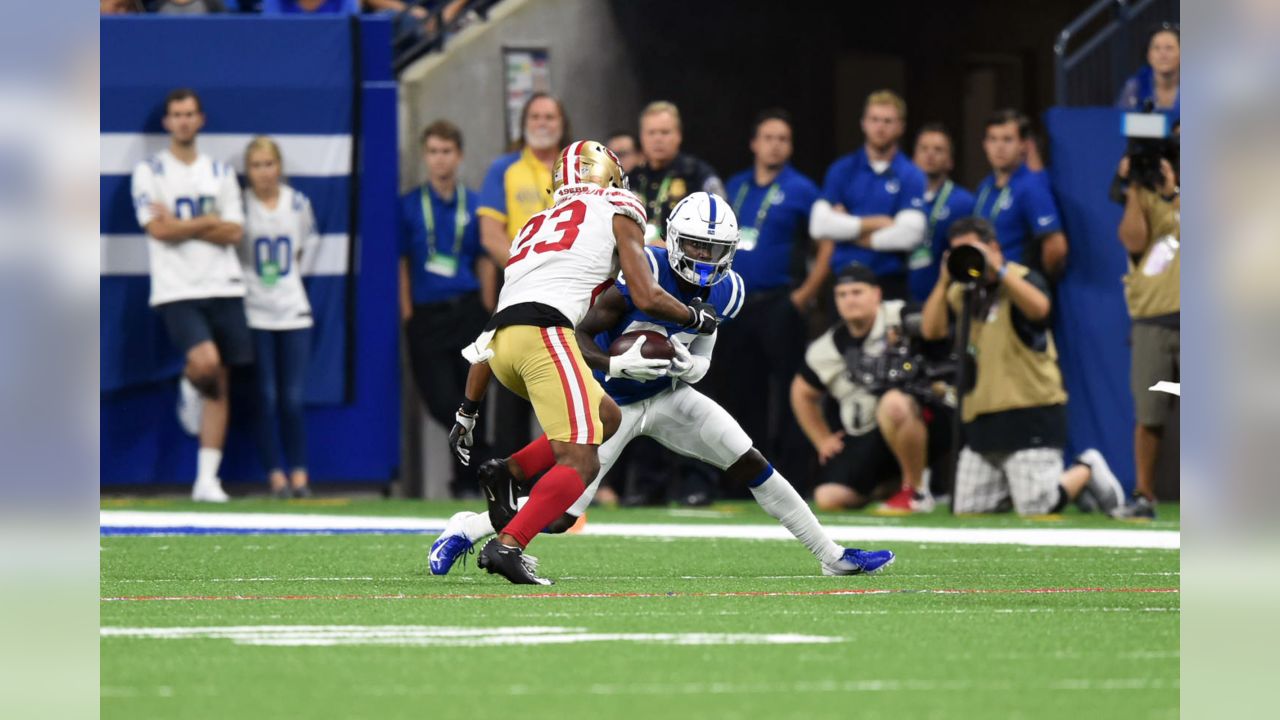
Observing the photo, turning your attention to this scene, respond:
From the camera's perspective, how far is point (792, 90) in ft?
51.0

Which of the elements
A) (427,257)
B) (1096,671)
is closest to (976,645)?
(1096,671)

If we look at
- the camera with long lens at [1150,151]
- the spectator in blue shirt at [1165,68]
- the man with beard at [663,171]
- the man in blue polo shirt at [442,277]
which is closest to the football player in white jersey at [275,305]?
the man in blue polo shirt at [442,277]

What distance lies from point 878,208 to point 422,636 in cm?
739

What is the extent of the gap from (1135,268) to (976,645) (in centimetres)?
673

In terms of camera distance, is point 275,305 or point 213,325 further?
point 275,305

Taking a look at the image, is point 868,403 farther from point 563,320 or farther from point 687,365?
point 563,320

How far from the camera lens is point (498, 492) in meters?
7.28

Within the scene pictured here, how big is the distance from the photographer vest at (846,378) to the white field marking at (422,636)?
6625 mm

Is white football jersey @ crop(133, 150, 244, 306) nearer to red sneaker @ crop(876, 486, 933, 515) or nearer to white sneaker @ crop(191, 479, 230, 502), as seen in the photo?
white sneaker @ crop(191, 479, 230, 502)

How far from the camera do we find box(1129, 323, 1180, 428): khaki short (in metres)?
11.5

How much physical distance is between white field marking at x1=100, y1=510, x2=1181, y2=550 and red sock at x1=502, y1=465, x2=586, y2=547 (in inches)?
111

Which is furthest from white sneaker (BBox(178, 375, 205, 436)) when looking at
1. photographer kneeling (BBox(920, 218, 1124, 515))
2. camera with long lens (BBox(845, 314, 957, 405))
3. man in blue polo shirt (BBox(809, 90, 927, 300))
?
photographer kneeling (BBox(920, 218, 1124, 515))

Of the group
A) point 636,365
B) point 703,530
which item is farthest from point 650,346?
point 703,530
